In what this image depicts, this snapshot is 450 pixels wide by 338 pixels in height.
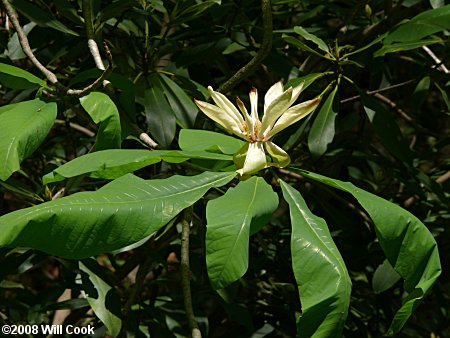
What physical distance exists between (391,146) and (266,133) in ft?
2.46

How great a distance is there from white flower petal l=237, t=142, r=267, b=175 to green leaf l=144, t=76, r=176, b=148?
1.86ft

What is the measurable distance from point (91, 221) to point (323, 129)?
0.90 m

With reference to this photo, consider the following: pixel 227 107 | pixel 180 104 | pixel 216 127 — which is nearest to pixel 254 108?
pixel 227 107

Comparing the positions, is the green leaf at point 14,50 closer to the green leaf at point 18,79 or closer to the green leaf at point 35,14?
the green leaf at point 35,14

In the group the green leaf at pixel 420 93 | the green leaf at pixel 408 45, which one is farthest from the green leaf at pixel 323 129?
the green leaf at pixel 420 93

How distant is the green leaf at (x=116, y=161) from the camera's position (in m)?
0.94

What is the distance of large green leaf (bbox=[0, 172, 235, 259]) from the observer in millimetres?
806

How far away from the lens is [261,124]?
101cm

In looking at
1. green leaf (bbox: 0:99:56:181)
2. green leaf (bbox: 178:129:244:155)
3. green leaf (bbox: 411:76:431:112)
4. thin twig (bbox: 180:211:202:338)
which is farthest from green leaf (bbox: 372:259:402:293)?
green leaf (bbox: 0:99:56:181)

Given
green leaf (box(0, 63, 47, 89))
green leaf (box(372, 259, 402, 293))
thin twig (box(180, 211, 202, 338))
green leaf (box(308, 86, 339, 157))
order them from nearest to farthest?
thin twig (box(180, 211, 202, 338))
green leaf (box(0, 63, 47, 89))
green leaf (box(308, 86, 339, 157))
green leaf (box(372, 259, 402, 293))

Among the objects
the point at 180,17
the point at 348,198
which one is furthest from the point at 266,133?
the point at 348,198

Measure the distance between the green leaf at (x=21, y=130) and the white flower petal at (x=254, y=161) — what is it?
0.99 feet

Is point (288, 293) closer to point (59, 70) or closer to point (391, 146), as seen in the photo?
point (391, 146)

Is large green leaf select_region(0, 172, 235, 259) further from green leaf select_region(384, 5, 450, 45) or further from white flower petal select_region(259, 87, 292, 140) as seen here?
green leaf select_region(384, 5, 450, 45)
